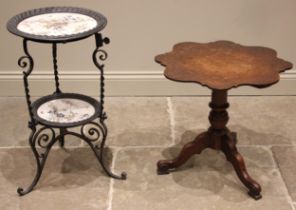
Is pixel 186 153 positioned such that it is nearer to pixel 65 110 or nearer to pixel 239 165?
pixel 239 165

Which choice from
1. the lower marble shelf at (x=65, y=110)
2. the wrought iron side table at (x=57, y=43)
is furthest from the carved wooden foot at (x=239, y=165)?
the lower marble shelf at (x=65, y=110)

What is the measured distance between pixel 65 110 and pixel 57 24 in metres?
0.41

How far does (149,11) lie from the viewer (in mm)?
3012

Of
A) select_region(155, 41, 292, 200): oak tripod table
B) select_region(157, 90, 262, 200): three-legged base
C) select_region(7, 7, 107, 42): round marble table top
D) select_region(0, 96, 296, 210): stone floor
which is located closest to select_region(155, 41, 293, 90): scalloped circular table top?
select_region(155, 41, 292, 200): oak tripod table

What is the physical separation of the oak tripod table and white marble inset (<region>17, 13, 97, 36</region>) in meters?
0.37

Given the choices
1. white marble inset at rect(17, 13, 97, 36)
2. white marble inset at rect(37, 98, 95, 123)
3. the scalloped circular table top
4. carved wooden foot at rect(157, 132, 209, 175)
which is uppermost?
white marble inset at rect(17, 13, 97, 36)

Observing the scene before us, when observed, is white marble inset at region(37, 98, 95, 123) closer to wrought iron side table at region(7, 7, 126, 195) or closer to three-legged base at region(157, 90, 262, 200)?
wrought iron side table at region(7, 7, 126, 195)

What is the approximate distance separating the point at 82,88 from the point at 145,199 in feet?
3.62

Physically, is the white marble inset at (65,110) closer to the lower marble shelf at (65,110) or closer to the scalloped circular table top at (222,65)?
the lower marble shelf at (65,110)

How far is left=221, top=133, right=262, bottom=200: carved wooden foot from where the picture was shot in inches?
92.0

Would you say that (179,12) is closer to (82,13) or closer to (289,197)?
(82,13)

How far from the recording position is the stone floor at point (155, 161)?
2336mm

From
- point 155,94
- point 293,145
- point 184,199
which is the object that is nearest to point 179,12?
point 155,94

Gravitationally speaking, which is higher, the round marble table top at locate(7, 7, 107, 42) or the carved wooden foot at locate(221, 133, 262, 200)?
the round marble table top at locate(7, 7, 107, 42)
